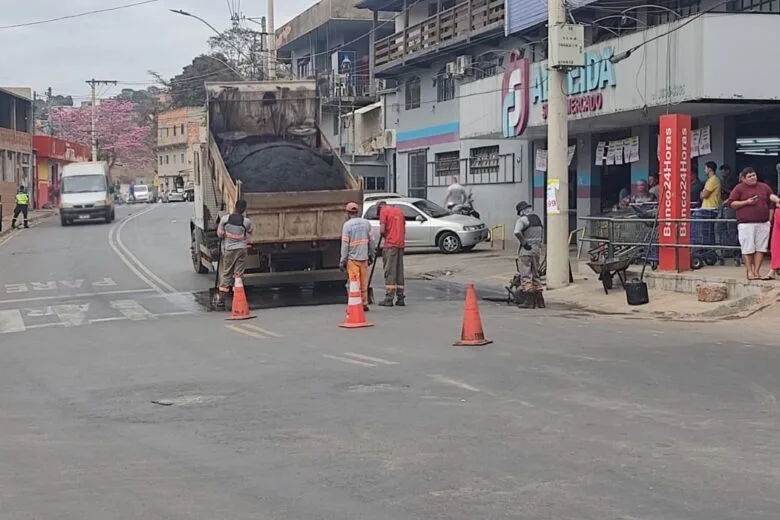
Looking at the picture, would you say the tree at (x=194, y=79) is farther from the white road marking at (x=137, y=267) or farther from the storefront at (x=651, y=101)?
the storefront at (x=651, y=101)

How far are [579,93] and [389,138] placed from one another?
67.4 ft

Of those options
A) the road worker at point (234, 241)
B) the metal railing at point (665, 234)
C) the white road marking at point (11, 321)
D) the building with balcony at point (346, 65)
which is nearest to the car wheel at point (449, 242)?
the metal railing at point (665, 234)

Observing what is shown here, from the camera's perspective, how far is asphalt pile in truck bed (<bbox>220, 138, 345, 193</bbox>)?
16734 mm

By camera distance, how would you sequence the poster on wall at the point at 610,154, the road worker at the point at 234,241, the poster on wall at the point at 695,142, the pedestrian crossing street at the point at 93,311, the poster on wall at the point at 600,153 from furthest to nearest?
the poster on wall at the point at 600,153 → the poster on wall at the point at 610,154 → the poster on wall at the point at 695,142 → the road worker at the point at 234,241 → the pedestrian crossing street at the point at 93,311

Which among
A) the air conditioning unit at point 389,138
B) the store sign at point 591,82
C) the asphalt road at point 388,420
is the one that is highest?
the air conditioning unit at point 389,138

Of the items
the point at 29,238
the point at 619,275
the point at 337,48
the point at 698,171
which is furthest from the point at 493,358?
the point at 337,48

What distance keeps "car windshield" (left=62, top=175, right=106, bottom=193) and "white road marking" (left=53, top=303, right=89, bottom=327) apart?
27.0 m

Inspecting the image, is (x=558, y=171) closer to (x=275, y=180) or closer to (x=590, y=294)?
(x=590, y=294)

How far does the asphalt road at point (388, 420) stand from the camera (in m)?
5.78

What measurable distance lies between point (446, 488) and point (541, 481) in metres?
0.60

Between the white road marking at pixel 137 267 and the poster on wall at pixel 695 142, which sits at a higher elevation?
the poster on wall at pixel 695 142

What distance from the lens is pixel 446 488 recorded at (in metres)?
5.97

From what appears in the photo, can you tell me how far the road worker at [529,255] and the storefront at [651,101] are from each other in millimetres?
4200

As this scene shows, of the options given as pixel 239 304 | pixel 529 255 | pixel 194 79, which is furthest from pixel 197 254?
pixel 194 79
